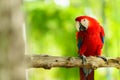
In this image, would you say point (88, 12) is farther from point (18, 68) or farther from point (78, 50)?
point (18, 68)

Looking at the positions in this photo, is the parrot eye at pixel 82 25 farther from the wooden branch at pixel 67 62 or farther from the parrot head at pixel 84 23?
the wooden branch at pixel 67 62

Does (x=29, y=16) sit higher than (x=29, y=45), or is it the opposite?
(x=29, y=16)

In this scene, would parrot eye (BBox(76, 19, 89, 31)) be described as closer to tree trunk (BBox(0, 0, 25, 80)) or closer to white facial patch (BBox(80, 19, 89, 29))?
white facial patch (BBox(80, 19, 89, 29))

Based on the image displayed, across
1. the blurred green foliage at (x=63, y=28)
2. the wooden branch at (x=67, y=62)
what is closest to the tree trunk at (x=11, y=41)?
the wooden branch at (x=67, y=62)

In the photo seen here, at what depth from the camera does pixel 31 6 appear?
3.21 feet

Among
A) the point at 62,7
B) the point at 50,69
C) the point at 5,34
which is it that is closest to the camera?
the point at 5,34

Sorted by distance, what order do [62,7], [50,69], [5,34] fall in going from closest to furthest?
1. [5,34]
2. [50,69]
3. [62,7]

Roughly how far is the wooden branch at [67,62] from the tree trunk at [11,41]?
0.64 m

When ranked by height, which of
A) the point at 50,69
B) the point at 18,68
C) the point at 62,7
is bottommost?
the point at 50,69

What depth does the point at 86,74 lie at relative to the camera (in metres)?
0.95

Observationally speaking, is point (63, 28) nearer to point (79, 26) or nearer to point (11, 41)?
point (79, 26)

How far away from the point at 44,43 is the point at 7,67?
0.80m

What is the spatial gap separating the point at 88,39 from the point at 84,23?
0.19 ft

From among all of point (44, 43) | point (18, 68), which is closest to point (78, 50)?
point (44, 43)
